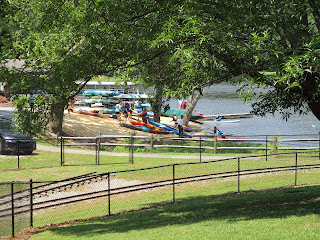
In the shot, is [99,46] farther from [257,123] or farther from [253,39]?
[257,123]

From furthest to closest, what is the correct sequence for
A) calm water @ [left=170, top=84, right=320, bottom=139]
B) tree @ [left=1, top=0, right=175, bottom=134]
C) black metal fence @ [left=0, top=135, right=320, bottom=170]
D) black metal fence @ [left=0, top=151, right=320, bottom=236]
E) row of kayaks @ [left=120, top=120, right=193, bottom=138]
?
1. calm water @ [left=170, top=84, right=320, bottom=139]
2. row of kayaks @ [left=120, top=120, right=193, bottom=138]
3. black metal fence @ [left=0, top=135, right=320, bottom=170]
4. tree @ [left=1, top=0, right=175, bottom=134]
5. black metal fence @ [left=0, top=151, right=320, bottom=236]

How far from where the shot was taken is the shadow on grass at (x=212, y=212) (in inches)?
477

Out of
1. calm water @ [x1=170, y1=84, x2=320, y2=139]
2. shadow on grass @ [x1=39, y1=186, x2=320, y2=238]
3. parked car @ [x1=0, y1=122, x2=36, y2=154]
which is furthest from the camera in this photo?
calm water @ [x1=170, y1=84, x2=320, y2=139]

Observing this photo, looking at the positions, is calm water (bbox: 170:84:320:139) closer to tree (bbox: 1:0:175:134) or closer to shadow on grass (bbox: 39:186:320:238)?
shadow on grass (bbox: 39:186:320:238)

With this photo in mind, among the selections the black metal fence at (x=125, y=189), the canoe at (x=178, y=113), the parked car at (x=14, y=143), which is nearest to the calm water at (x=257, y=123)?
the canoe at (x=178, y=113)

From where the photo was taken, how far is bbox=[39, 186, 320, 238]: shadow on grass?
39.8ft

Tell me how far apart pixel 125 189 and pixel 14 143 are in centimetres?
888

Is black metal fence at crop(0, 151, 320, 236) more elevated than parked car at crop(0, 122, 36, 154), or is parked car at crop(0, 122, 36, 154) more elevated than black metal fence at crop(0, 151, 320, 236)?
parked car at crop(0, 122, 36, 154)

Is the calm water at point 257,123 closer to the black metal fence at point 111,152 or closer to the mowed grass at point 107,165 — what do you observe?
the black metal fence at point 111,152

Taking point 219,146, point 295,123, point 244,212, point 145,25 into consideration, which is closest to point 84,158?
point 219,146

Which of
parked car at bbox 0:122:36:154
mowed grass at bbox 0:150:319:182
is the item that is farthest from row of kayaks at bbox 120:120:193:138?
parked car at bbox 0:122:36:154

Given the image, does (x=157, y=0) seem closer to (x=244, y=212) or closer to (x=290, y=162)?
(x=244, y=212)

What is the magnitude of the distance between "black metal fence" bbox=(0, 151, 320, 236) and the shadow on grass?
34.3 inches

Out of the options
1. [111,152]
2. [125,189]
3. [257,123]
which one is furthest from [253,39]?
[257,123]
